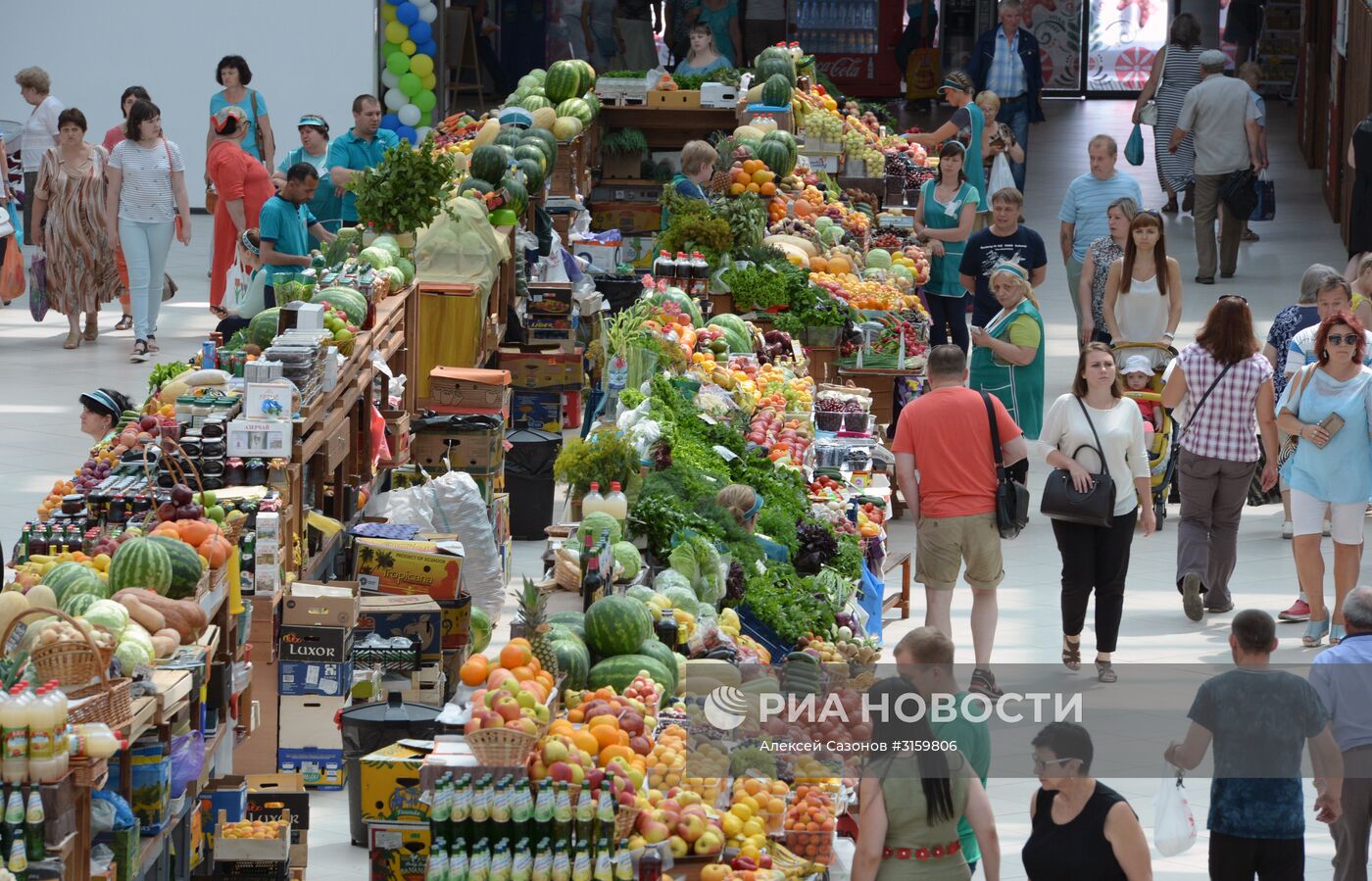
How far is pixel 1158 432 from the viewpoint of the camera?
11.0m

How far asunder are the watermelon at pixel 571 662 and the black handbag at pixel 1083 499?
2.48 metres

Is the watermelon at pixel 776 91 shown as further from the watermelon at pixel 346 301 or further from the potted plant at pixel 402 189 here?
the watermelon at pixel 346 301

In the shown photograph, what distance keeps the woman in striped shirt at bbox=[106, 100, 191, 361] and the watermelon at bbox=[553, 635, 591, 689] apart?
8.16m

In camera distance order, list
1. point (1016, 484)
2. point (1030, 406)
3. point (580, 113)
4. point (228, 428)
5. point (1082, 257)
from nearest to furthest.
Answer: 1. point (228, 428)
2. point (1016, 484)
3. point (1030, 406)
4. point (1082, 257)
5. point (580, 113)

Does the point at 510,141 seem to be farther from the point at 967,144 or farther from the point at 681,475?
the point at 681,475

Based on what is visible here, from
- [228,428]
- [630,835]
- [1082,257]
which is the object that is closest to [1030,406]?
[1082,257]

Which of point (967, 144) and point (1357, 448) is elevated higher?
point (967, 144)

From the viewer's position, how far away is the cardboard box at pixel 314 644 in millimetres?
7598

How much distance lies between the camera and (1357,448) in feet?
28.8

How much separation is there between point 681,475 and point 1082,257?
5834 mm

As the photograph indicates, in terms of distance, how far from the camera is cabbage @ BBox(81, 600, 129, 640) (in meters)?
5.49

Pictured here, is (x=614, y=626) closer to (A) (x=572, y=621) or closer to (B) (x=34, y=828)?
(A) (x=572, y=621)

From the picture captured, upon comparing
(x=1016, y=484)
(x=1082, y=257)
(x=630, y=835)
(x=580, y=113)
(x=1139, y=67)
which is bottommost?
(x=630, y=835)

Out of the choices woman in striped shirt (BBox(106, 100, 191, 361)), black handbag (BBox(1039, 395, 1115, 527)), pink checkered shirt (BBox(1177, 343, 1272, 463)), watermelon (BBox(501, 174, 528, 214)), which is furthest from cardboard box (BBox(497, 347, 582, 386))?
black handbag (BBox(1039, 395, 1115, 527))
